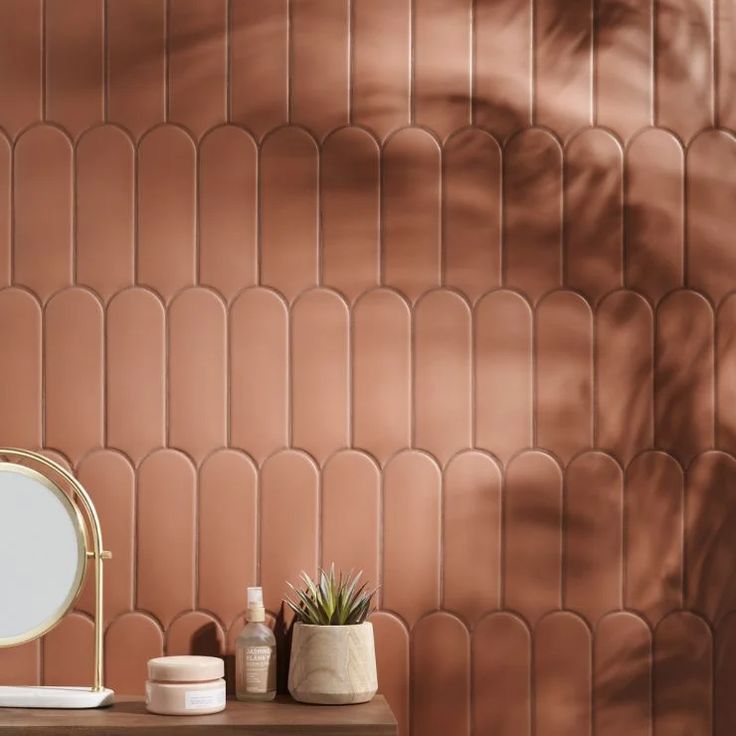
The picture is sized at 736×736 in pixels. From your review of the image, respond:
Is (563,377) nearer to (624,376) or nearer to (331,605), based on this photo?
(624,376)

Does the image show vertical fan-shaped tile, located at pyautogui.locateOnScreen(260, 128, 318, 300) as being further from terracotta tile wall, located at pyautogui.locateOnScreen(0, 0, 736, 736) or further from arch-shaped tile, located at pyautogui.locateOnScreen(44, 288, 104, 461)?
arch-shaped tile, located at pyautogui.locateOnScreen(44, 288, 104, 461)

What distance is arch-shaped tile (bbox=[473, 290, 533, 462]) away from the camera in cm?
166

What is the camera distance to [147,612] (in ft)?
5.31

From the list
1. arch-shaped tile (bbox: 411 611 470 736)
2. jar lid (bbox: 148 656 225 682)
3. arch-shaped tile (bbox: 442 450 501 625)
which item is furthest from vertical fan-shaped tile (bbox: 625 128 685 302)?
jar lid (bbox: 148 656 225 682)

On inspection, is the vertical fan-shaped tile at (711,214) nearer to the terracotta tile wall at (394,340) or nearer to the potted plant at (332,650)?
the terracotta tile wall at (394,340)

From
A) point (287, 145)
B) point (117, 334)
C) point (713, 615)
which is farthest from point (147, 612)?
point (713, 615)

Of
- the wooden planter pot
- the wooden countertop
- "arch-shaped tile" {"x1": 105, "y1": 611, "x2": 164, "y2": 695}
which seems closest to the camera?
the wooden countertop

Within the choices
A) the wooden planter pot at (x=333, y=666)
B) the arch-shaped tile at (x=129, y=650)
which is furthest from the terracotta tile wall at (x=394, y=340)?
the wooden planter pot at (x=333, y=666)

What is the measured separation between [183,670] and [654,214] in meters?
0.94

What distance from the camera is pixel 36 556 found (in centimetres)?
154

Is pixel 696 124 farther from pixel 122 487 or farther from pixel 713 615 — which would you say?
pixel 122 487

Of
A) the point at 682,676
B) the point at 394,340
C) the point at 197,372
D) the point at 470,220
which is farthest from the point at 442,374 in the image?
the point at 682,676

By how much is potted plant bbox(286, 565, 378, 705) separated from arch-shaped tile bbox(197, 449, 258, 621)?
11 cm

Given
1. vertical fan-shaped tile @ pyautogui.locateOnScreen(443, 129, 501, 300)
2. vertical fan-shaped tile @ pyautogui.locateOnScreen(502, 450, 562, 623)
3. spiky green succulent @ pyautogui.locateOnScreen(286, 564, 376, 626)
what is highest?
vertical fan-shaped tile @ pyautogui.locateOnScreen(443, 129, 501, 300)
